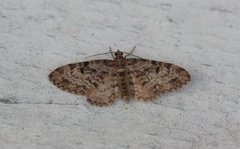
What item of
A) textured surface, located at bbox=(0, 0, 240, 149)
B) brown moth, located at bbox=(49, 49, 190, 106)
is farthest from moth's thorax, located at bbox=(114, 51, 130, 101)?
textured surface, located at bbox=(0, 0, 240, 149)

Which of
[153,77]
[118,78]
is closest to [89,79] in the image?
[118,78]

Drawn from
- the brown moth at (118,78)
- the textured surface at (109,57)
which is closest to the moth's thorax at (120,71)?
the brown moth at (118,78)

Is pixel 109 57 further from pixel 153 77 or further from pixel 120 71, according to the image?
pixel 153 77

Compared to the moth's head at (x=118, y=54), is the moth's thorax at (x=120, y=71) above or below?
below

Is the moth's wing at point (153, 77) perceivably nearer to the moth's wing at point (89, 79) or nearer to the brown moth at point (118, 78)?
the brown moth at point (118, 78)

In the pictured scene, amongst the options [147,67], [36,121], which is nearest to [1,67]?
[36,121]

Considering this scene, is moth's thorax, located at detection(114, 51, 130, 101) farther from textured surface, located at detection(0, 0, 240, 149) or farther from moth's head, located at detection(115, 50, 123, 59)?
textured surface, located at detection(0, 0, 240, 149)
